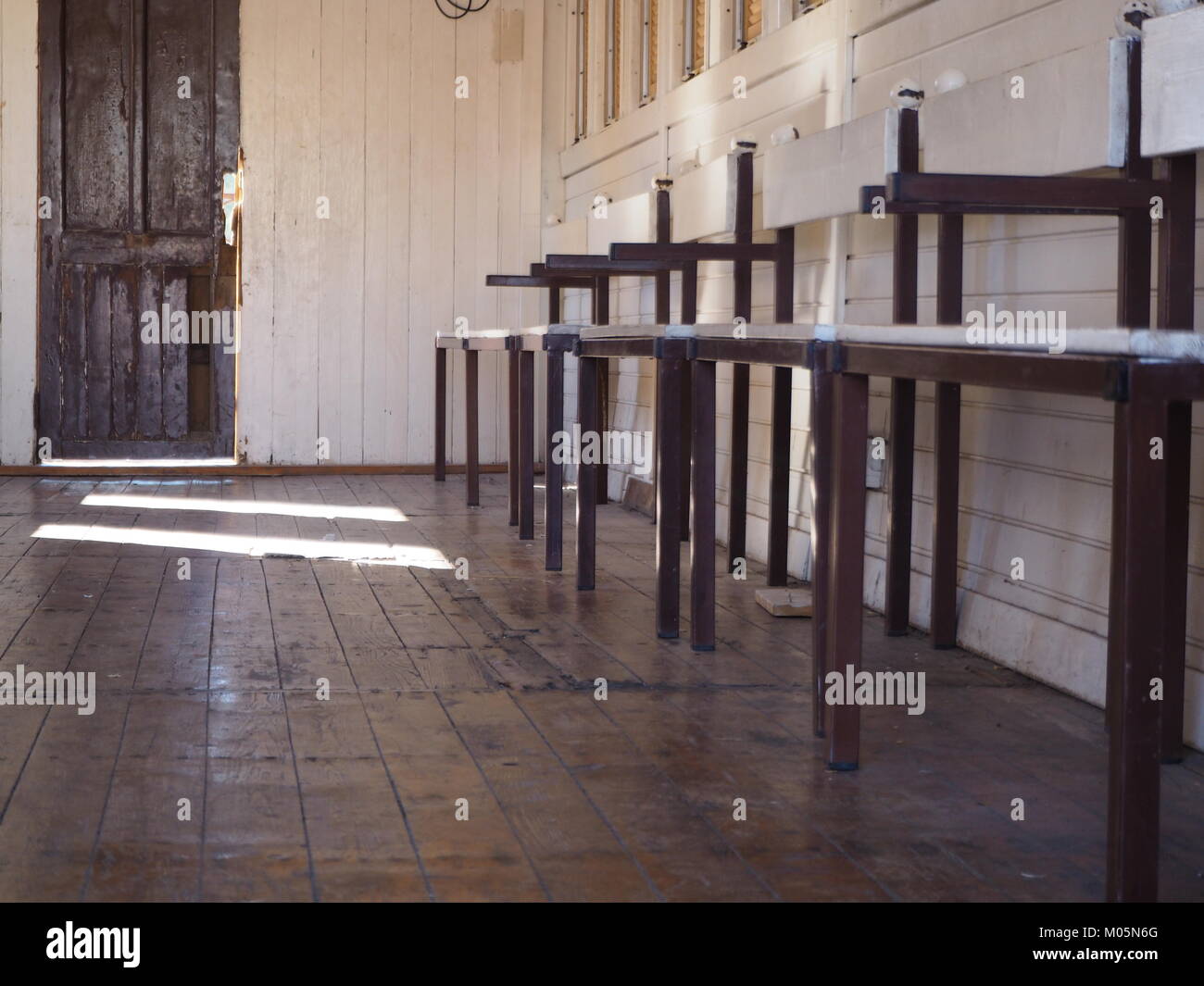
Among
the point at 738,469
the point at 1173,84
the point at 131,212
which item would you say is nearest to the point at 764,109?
the point at 738,469

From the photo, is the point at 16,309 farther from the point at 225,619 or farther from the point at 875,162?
the point at 875,162

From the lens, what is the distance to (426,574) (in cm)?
441

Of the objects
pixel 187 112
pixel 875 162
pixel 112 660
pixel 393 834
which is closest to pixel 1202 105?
pixel 875 162

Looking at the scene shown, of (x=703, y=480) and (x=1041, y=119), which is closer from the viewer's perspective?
(x=1041, y=119)

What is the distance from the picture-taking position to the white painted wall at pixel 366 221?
7484mm

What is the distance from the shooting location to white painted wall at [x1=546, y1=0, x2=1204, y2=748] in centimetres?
301

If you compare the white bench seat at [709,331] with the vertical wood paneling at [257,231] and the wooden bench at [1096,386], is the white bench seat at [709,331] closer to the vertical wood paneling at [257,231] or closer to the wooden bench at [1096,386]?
the wooden bench at [1096,386]

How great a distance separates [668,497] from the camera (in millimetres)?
3428

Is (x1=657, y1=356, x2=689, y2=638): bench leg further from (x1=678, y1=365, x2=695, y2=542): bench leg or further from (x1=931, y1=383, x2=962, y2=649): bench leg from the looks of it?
(x1=678, y1=365, x2=695, y2=542): bench leg

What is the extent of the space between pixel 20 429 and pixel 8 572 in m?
3.24

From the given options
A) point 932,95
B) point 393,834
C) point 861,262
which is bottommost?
point 393,834

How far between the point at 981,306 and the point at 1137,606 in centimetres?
194

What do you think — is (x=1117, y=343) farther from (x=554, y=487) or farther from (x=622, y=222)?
(x=622, y=222)

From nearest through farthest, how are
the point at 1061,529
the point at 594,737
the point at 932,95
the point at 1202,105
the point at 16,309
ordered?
1. the point at 1202,105
2. the point at 594,737
3. the point at 1061,529
4. the point at 932,95
5. the point at 16,309
